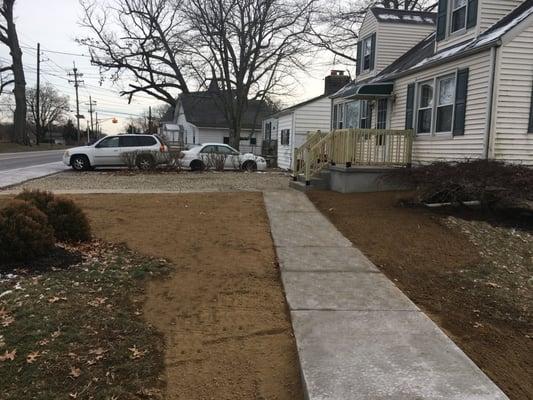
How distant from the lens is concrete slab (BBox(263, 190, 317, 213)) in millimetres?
10508

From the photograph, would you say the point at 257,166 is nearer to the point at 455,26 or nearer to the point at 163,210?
the point at 455,26

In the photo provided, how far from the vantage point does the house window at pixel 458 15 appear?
12.8m

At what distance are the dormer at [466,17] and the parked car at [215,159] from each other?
11037 millimetres

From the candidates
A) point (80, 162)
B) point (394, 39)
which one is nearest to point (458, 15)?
point (394, 39)

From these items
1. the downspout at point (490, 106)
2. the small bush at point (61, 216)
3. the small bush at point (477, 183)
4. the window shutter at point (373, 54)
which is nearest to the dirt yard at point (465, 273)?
the small bush at point (477, 183)

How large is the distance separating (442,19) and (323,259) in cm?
968

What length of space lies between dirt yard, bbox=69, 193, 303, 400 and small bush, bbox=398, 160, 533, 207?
3.15 meters

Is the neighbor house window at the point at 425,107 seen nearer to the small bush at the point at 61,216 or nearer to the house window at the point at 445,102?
the house window at the point at 445,102

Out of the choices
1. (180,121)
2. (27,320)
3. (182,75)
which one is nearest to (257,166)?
(182,75)

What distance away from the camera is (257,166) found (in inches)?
915

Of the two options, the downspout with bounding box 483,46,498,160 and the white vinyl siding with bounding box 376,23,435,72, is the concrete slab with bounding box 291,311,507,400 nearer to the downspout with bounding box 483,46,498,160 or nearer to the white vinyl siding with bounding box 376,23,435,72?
the downspout with bounding box 483,46,498,160

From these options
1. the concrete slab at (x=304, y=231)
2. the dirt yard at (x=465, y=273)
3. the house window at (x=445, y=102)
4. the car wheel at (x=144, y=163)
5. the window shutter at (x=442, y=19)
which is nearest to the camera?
→ the dirt yard at (x=465, y=273)

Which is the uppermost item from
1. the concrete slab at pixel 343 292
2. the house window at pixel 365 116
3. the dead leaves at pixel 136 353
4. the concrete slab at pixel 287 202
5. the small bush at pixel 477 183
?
the house window at pixel 365 116


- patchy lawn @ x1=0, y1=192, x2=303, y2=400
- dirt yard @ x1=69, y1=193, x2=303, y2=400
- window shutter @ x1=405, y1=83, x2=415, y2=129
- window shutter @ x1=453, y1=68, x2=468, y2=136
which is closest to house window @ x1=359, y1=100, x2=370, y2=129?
window shutter @ x1=405, y1=83, x2=415, y2=129
